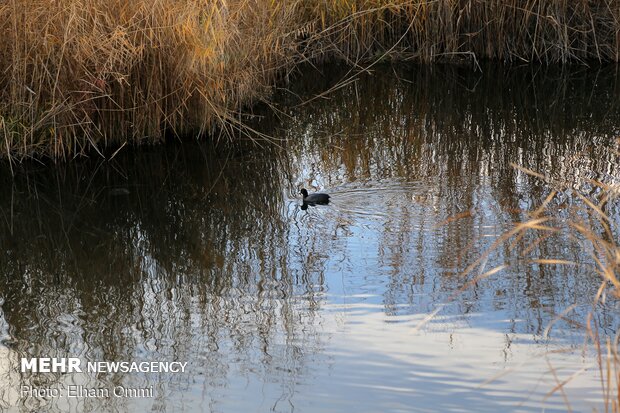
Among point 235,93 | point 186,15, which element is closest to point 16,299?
point 186,15

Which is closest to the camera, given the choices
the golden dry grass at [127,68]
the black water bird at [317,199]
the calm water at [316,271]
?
the calm water at [316,271]

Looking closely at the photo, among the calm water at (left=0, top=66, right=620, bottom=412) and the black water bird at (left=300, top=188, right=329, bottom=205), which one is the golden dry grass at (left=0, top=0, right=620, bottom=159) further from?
the black water bird at (left=300, top=188, right=329, bottom=205)

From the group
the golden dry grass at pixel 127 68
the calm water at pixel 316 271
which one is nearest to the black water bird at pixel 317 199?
the calm water at pixel 316 271

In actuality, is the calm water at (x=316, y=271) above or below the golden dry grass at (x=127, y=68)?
below

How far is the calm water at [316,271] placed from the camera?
12.1ft

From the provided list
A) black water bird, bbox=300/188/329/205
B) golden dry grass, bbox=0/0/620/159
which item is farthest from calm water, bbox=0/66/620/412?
golden dry grass, bbox=0/0/620/159

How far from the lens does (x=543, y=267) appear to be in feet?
15.3

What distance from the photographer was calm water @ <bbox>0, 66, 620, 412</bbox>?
3695mm

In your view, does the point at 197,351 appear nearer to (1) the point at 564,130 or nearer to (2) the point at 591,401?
(2) the point at 591,401

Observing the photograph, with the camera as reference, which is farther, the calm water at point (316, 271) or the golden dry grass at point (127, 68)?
the golden dry grass at point (127, 68)

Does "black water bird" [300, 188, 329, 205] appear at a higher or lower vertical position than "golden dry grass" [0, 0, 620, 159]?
lower

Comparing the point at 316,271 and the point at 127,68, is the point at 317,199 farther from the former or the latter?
the point at 127,68

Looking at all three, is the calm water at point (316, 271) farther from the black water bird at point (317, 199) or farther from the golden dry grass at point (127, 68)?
the golden dry grass at point (127, 68)

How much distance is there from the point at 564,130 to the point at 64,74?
3886mm
